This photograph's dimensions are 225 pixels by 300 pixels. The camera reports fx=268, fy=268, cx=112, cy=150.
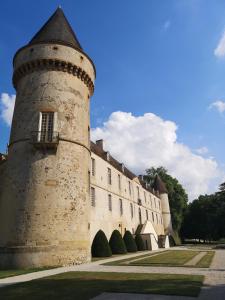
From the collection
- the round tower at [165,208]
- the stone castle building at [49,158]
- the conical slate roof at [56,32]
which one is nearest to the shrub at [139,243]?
the stone castle building at [49,158]

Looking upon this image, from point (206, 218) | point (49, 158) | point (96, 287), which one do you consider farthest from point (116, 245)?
point (206, 218)

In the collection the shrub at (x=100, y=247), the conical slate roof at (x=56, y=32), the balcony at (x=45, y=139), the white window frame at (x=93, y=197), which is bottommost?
the shrub at (x=100, y=247)

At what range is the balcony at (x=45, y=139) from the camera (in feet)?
52.2

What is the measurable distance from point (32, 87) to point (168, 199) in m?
42.9

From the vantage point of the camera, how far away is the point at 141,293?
7016mm

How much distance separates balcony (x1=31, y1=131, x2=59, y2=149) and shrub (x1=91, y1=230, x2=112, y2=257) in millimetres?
8921

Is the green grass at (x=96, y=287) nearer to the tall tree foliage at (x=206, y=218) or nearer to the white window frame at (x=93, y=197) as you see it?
the white window frame at (x=93, y=197)

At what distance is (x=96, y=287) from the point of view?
7859 mm

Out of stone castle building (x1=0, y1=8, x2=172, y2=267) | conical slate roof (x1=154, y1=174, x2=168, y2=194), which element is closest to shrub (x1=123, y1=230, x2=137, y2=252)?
stone castle building (x1=0, y1=8, x2=172, y2=267)

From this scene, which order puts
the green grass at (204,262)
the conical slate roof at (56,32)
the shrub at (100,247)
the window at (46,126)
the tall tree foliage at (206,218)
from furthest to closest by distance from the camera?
the tall tree foliage at (206,218)
the shrub at (100,247)
the conical slate roof at (56,32)
the window at (46,126)
the green grass at (204,262)

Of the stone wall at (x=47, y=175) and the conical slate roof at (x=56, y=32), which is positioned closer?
the stone wall at (x=47, y=175)

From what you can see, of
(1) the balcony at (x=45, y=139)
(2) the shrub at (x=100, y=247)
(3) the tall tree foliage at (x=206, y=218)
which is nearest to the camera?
(1) the balcony at (x=45, y=139)

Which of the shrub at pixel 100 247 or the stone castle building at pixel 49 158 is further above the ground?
the stone castle building at pixel 49 158

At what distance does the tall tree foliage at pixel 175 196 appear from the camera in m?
54.8
